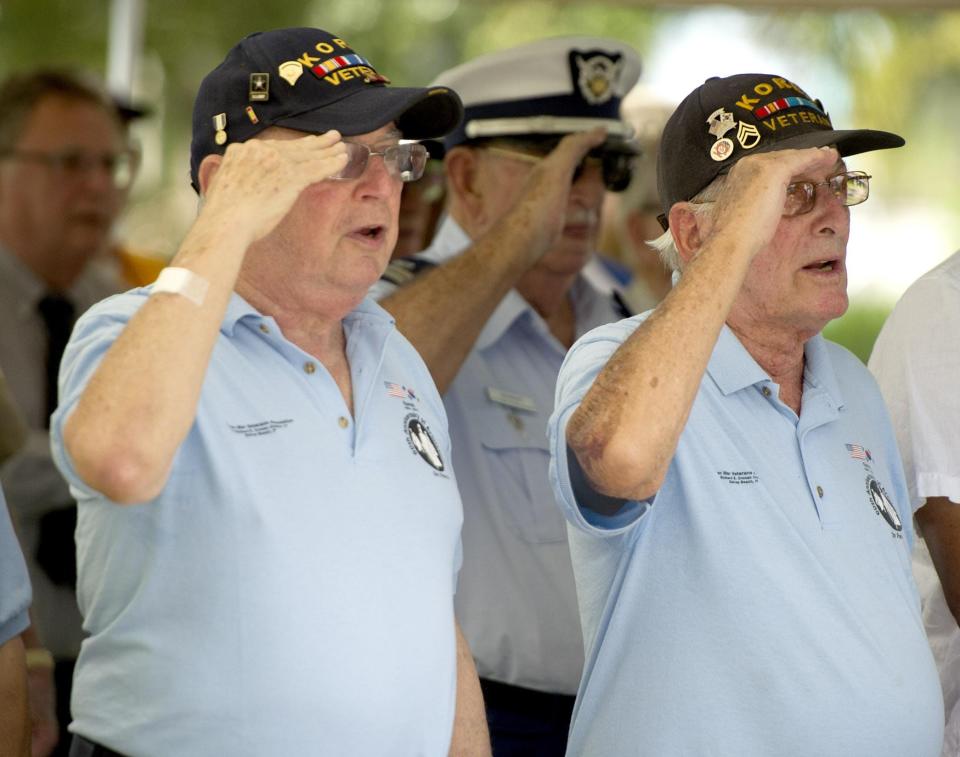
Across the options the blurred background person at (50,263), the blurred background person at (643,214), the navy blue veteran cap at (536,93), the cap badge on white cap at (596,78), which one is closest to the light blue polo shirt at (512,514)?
the navy blue veteran cap at (536,93)

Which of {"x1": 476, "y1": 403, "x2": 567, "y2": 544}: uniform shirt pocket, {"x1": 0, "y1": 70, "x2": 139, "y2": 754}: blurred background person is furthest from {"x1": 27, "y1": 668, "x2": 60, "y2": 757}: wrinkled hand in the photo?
{"x1": 476, "y1": 403, "x2": 567, "y2": 544}: uniform shirt pocket

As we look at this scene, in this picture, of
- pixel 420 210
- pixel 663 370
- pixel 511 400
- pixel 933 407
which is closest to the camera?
pixel 663 370

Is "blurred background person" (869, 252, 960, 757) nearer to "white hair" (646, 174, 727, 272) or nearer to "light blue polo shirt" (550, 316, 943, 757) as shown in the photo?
"light blue polo shirt" (550, 316, 943, 757)

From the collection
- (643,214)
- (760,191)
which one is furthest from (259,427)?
(643,214)

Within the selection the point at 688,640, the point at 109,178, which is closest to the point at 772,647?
the point at 688,640

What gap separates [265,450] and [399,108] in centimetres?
59

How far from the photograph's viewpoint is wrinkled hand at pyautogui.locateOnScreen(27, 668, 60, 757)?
3195 millimetres

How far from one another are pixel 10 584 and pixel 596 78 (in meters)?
1.87

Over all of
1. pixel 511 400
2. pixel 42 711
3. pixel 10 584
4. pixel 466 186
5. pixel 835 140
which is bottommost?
pixel 42 711

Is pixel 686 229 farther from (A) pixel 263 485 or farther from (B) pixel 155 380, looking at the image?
(B) pixel 155 380

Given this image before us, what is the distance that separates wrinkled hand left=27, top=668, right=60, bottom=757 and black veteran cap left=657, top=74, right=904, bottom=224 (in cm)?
165

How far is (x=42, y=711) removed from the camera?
3221 mm

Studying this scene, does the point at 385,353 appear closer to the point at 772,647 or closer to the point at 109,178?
the point at 772,647

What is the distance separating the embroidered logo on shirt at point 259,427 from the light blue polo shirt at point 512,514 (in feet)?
3.14
